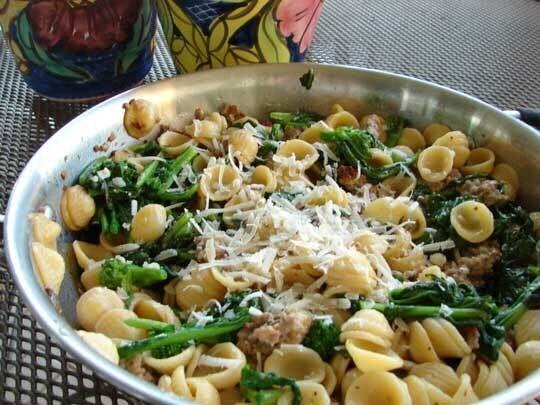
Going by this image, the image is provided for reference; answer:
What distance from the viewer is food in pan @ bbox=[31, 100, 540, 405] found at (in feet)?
3.26

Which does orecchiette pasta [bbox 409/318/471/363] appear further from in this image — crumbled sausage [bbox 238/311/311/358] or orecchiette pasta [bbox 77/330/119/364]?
orecchiette pasta [bbox 77/330/119/364]

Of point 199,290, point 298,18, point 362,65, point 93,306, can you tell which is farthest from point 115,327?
point 362,65

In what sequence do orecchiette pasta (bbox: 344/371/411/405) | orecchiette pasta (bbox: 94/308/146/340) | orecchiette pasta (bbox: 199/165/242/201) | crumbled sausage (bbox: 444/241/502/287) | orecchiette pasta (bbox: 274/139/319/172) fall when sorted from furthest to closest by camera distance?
orecchiette pasta (bbox: 274/139/319/172)
orecchiette pasta (bbox: 199/165/242/201)
crumbled sausage (bbox: 444/241/502/287)
orecchiette pasta (bbox: 94/308/146/340)
orecchiette pasta (bbox: 344/371/411/405)

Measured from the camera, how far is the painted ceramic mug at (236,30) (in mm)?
1502

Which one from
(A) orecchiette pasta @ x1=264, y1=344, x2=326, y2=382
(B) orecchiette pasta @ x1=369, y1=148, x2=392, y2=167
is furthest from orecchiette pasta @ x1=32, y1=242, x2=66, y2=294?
(B) orecchiette pasta @ x1=369, y1=148, x2=392, y2=167

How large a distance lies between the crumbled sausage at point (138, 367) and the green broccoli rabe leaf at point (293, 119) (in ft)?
2.35

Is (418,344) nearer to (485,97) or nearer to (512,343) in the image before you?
(512,343)

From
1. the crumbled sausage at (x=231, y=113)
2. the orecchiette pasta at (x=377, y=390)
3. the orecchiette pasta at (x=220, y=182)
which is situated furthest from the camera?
the crumbled sausage at (x=231, y=113)

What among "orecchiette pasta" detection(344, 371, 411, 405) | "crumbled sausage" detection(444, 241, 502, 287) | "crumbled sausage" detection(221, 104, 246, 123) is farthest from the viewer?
"crumbled sausage" detection(221, 104, 246, 123)

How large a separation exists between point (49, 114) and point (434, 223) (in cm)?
104

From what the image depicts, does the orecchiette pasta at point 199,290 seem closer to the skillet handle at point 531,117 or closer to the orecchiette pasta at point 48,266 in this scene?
the orecchiette pasta at point 48,266

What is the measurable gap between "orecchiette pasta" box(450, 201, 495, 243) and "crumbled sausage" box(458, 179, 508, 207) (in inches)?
1.6

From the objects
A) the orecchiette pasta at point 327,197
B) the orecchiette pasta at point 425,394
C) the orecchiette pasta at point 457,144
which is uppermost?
the orecchiette pasta at point 457,144

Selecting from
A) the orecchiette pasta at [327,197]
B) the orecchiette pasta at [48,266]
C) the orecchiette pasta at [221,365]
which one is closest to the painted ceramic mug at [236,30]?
the orecchiette pasta at [327,197]
